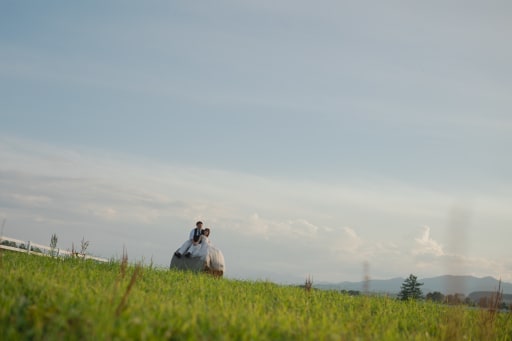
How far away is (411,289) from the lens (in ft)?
64.0

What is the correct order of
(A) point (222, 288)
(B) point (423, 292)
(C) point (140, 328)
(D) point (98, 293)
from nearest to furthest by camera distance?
(C) point (140, 328) < (D) point (98, 293) < (A) point (222, 288) < (B) point (423, 292)

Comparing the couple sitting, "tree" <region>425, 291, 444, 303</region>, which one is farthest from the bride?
"tree" <region>425, 291, 444, 303</region>

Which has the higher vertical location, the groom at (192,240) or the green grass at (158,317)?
the groom at (192,240)

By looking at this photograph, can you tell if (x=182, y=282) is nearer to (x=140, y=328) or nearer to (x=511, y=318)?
(x=140, y=328)

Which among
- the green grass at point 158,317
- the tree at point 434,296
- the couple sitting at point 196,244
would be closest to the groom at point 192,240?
the couple sitting at point 196,244

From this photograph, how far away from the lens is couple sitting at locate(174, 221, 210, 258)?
60.6ft

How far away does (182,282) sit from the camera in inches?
518

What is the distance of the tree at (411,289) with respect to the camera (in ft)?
60.1

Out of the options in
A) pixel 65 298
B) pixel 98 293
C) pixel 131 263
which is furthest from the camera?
pixel 131 263

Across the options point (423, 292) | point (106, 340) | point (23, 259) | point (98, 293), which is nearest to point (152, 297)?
point (98, 293)

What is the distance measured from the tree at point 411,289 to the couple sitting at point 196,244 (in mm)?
6271

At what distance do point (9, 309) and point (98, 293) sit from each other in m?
1.73

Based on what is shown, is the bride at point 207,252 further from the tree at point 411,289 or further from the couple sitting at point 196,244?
the tree at point 411,289

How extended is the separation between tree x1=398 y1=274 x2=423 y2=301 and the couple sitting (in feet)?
20.6
